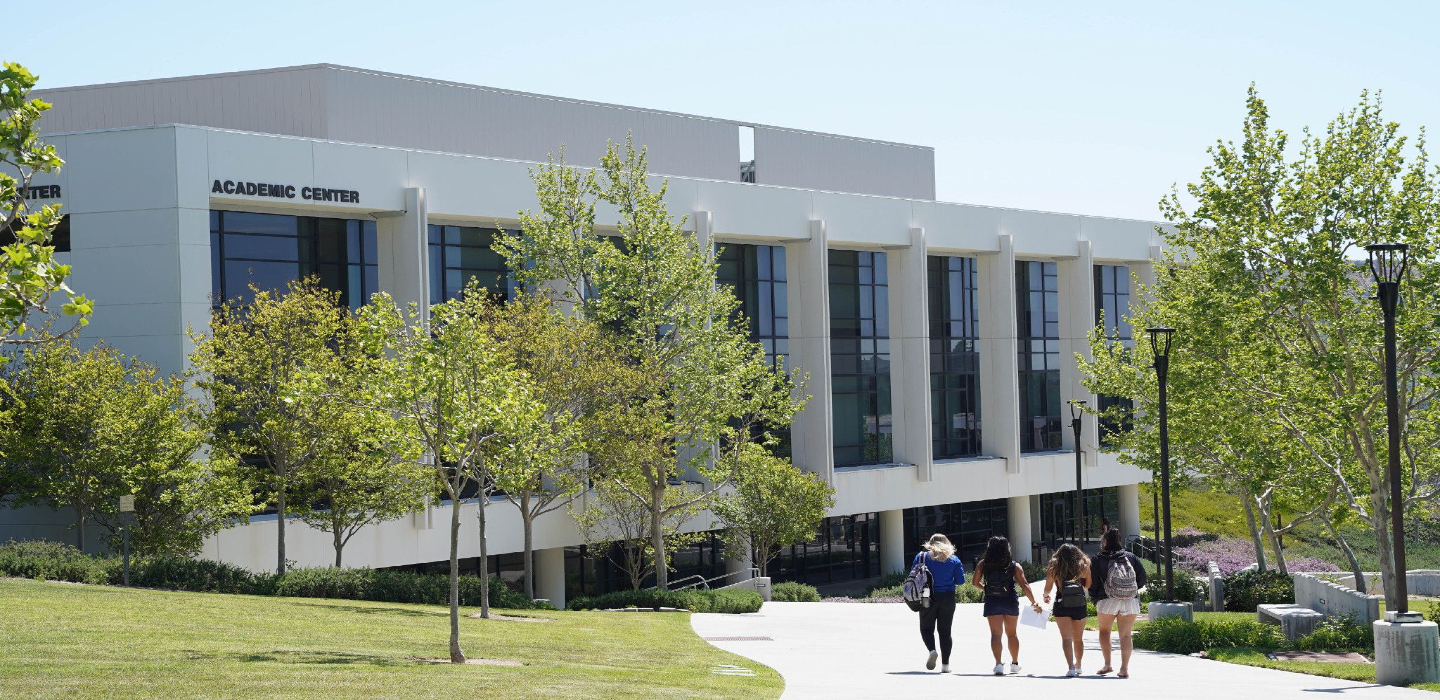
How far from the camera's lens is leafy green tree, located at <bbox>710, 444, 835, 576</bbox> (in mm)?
38719

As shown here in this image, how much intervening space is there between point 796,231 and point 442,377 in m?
29.4

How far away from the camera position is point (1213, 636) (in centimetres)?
1878

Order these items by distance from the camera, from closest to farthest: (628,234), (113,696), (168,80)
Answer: (113,696) → (628,234) → (168,80)

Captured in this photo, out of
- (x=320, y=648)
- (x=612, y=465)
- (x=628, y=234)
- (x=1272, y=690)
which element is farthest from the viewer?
(x=628, y=234)

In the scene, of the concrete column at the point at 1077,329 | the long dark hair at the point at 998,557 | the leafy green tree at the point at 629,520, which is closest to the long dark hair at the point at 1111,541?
the long dark hair at the point at 998,557

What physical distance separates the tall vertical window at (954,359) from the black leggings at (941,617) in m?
37.6

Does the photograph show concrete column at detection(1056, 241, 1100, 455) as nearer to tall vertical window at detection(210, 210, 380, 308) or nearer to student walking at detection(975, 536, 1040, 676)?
tall vertical window at detection(210, 210, 380, 308)

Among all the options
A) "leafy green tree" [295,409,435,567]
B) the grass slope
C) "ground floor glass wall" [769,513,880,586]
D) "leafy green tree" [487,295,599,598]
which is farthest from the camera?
the grass slope

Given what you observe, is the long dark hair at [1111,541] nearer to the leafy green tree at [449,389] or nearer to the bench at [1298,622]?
the bench at [1298,622]

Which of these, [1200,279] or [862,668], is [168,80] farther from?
[862,668]

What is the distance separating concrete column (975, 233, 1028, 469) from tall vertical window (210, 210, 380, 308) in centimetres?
2574

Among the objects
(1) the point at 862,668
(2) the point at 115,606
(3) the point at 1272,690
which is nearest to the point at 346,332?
(2) the point at 115,606

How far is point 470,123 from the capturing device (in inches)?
1630

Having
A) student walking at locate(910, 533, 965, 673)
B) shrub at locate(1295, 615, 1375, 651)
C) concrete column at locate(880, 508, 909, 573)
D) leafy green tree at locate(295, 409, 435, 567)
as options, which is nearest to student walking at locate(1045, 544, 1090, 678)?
student walking at locate(910, 533, 965, 673)
